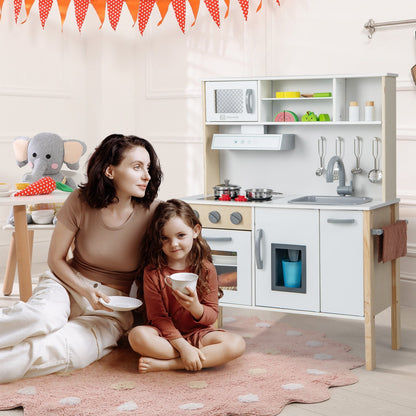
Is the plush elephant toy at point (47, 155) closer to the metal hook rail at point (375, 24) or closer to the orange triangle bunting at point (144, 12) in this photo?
the orange triangle bunting at point (144, 12)

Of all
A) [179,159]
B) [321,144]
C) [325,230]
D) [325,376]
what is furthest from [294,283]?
[179,159]

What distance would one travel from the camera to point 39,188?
3621 millimetres

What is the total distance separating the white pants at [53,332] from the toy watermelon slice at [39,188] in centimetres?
81

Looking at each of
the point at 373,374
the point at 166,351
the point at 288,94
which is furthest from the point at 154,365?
the point at 288,94

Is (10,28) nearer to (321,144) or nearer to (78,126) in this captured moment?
(78,126)

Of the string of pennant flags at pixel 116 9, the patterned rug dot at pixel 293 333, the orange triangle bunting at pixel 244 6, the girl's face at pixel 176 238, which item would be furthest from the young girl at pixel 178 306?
the string of pennant flags at pixel 116 9

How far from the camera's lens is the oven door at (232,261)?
9.90 ft

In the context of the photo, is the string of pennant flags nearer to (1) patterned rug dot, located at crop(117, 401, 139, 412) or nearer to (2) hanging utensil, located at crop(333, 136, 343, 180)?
(2) hanging utensil, located at crop(333, 136, 343, 180)

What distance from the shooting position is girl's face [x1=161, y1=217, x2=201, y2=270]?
2.73 m

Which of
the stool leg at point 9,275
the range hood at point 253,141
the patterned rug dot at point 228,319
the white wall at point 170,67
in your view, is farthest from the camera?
the stool leg at point 9,275

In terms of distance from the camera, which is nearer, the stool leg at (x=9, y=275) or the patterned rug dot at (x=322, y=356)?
the patterned rug dot at (x=322, y=356)

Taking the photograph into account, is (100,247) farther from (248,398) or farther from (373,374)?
(373,374)

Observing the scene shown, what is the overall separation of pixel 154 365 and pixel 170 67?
2.67 meters

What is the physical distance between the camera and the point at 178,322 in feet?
9.08
